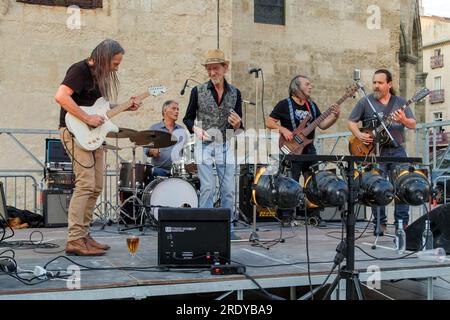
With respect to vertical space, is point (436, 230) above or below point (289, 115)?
below

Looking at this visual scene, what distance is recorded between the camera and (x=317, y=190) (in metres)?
4.60

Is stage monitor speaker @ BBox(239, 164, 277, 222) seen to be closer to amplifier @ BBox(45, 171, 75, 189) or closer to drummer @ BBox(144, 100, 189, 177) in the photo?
drummer @ BBox(144, 100, 189, 177)

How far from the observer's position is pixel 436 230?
5855 millimetres

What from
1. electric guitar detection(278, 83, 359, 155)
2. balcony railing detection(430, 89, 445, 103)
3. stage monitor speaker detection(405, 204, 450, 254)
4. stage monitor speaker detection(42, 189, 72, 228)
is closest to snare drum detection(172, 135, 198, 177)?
electric guitar detection(278, 83, 359, 155)

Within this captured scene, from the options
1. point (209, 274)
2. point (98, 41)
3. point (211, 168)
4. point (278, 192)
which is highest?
point (98, 41)

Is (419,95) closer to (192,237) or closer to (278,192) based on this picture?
(278,192)

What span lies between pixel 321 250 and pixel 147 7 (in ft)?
23.0

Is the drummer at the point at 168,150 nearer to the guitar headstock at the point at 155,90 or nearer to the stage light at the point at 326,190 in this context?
the guitar headstock at the point at 155,90

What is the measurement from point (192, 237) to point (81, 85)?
1.72 metres

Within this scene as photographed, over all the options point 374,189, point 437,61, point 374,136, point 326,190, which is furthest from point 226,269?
point 437,61

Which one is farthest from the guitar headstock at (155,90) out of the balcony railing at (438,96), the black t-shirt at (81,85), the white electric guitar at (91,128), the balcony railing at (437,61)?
the balcony railing at (437,61)

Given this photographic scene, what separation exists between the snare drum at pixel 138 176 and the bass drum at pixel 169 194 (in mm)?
571

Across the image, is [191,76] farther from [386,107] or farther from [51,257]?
[51,257]

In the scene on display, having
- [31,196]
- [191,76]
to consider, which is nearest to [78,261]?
[31,196]
